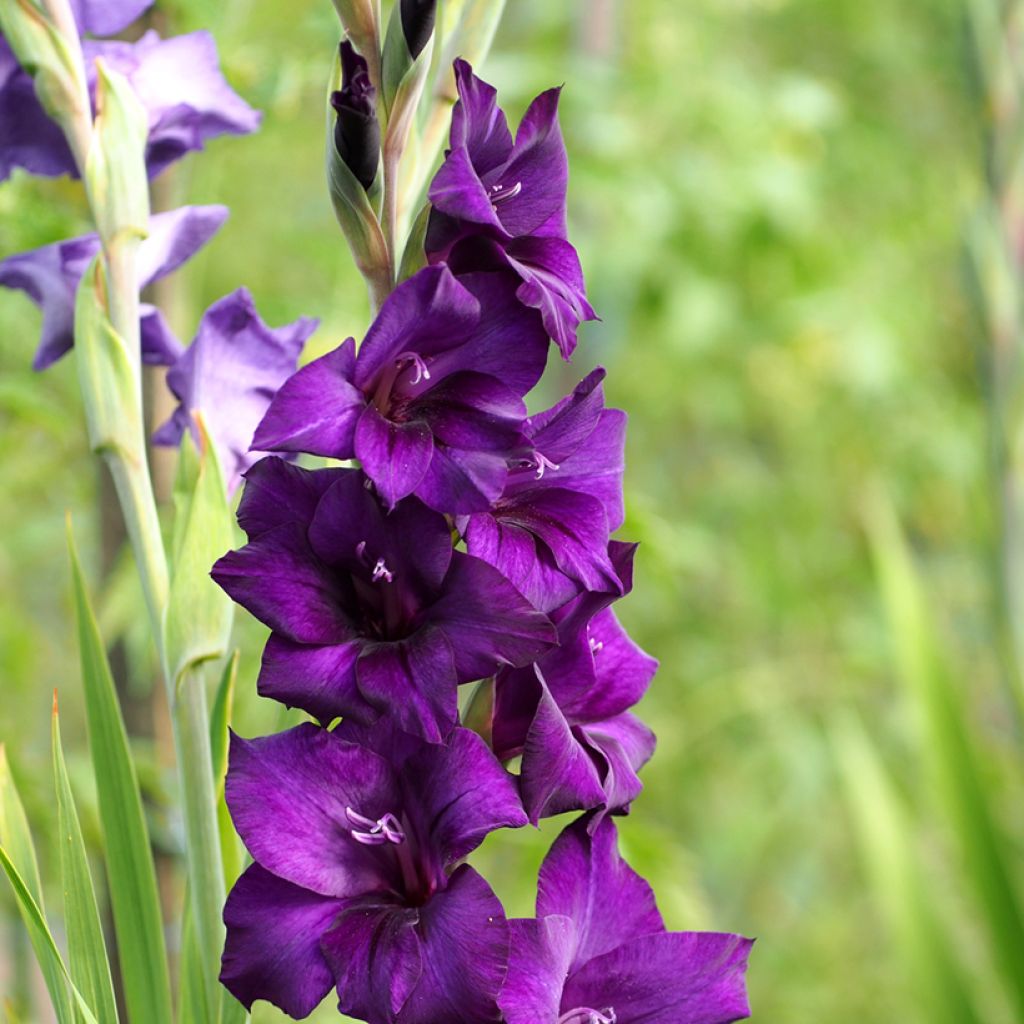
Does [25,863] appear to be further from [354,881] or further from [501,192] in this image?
[501,192]

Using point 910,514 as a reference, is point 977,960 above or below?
below

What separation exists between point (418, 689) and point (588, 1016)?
122mm

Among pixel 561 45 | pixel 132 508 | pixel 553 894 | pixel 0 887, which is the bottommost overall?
pixel 0 887

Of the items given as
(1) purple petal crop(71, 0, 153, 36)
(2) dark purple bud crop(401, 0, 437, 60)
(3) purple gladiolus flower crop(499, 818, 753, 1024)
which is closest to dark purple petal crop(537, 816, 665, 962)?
(3) purple gladiolus flower crop(499, 818, 753, 1024)

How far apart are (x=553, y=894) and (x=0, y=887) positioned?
1.94 ft

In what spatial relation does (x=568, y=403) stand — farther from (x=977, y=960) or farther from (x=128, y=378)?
(x=977, y=960)

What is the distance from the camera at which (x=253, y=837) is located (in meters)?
0.36

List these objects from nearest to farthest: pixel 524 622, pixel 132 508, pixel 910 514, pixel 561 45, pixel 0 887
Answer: pixel 524 622, pixel 132 508, pixel 0 887, pixel 561 45, pixel 910 514

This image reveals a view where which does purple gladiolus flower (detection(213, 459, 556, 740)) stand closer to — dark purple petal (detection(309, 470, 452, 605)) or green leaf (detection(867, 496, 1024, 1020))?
dark purple petal (detection(309, 470, 452, 605))

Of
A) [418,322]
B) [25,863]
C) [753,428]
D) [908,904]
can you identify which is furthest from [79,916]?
[753,428]

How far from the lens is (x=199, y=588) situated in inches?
17.3

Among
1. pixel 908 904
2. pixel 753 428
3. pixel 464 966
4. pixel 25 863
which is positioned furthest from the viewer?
pixel 753 428

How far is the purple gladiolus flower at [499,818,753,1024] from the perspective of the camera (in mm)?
396

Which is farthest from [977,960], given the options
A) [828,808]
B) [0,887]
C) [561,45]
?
[0,887]
